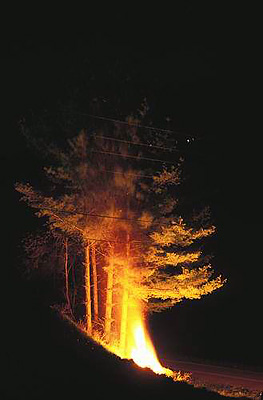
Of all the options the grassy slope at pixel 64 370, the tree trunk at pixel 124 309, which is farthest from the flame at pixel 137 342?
→ the grassy slope at pixel 64 370

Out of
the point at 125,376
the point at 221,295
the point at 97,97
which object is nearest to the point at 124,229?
the point at 97,97

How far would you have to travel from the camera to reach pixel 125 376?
50.6 ft

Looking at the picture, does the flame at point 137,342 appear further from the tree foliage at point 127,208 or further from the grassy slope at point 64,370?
the grassy slope at point 64,370

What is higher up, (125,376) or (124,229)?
(124,229)

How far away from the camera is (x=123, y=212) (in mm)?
22438

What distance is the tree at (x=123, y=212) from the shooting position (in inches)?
862

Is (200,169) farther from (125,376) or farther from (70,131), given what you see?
(125,376)

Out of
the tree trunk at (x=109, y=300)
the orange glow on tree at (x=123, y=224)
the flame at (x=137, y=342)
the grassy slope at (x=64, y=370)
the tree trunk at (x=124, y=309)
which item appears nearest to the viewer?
the grassy slope at (x=64, y=370)

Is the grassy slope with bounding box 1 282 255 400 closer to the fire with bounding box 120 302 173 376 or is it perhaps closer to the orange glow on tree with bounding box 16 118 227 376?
the orange glow on tree with bounding box 16 118 227 376

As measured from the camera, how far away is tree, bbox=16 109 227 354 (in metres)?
21.9

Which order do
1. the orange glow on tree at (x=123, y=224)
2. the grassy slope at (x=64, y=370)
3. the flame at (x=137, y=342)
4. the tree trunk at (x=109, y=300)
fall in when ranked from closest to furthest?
the grassy slope at (x=64, y=370)
the orange glow on tree at (x=123, y=224)
the tree trunk at (x=109, y=300)
the flame at (x=137, y=342)

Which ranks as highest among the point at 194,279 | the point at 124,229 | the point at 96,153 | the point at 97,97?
the point at 97,97

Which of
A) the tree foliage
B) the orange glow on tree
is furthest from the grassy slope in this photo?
the tree foliage

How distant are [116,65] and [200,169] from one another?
1438 cm
